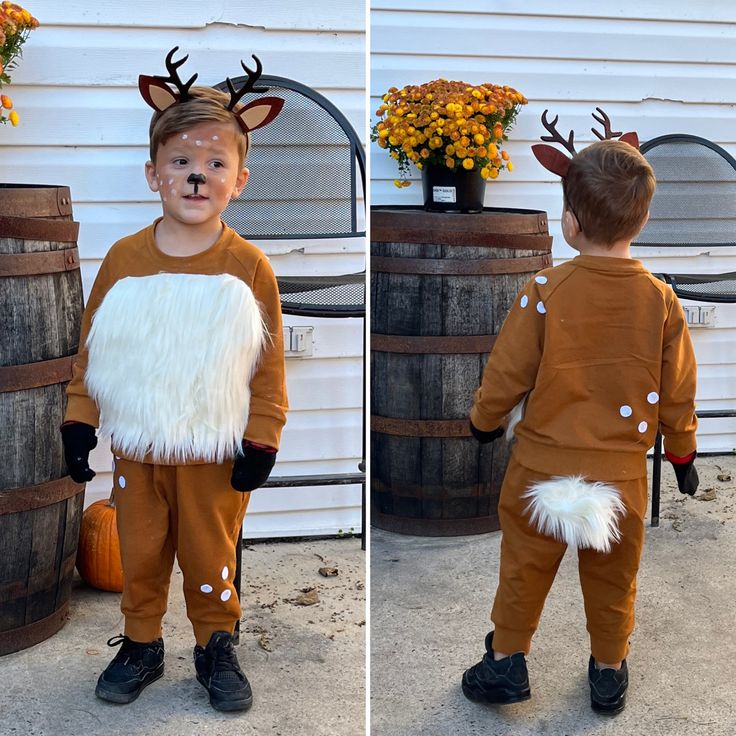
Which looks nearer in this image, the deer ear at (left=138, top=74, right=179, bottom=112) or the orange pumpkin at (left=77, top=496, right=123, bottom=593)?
the deer ear at (left=138, top=74, right=179, bottom=112)

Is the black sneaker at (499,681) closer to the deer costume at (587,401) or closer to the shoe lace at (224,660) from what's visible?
the deer costume at (587,401)

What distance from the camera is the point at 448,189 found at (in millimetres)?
2529

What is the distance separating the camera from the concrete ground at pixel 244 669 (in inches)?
72.1

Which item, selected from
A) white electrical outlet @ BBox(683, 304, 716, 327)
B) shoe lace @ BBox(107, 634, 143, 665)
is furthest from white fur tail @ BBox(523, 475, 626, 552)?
white electrical outlet @ BBox(683, 304, 716, 327)

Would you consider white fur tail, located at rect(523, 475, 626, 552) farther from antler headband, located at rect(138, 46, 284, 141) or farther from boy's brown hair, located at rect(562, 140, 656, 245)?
antler headband, located at rect(138, 46, 284, 141)

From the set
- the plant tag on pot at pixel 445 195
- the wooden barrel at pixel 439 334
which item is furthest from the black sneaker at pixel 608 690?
the plant tag on pot at pixel 445 195

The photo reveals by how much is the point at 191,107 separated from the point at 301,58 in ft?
2.89

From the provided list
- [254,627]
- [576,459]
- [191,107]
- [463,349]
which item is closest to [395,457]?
[463,349]

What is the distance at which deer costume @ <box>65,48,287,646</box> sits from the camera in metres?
1.74

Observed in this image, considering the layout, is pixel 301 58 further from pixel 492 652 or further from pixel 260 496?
pixel 492 652

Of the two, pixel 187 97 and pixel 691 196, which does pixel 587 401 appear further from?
pixel 691 196

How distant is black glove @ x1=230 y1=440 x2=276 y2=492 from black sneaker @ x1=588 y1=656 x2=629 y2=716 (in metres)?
0.76

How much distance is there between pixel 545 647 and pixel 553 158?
40.2 inches

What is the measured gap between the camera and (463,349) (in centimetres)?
237
